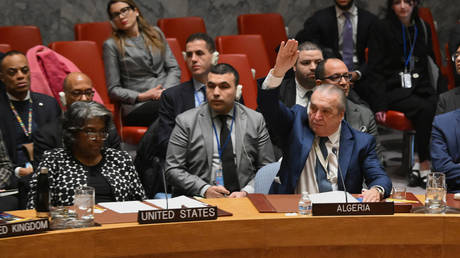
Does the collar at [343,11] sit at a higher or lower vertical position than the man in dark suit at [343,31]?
higher

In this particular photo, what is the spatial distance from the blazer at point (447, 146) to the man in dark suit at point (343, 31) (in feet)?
5.52

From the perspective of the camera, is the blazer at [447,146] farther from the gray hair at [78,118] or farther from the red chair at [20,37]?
the red chair at [20,37]

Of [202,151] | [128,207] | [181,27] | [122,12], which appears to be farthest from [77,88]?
[181,27]

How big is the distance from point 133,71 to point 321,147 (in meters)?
2.10

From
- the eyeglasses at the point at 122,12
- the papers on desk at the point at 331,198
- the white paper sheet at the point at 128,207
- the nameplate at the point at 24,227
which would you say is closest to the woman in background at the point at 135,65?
the eyeglasses at the point at 122,12

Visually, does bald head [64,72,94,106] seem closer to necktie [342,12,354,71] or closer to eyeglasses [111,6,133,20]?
eyeglasses [111,6,133,20]

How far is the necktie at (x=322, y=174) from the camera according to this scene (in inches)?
108

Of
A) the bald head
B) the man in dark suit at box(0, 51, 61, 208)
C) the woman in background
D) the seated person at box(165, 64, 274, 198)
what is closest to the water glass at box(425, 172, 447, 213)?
the seated person at box(165, 64, 274, 198)

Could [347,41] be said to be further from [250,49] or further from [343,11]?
[250,49]

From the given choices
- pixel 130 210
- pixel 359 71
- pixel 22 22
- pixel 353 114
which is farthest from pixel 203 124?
pixel 22 22

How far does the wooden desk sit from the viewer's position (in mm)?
2143

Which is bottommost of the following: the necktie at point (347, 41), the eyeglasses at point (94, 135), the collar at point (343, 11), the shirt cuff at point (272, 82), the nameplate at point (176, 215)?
the nameplate at point (176, 215)

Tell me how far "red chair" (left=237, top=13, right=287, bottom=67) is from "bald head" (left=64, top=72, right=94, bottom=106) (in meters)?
2.09

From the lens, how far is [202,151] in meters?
3.35
